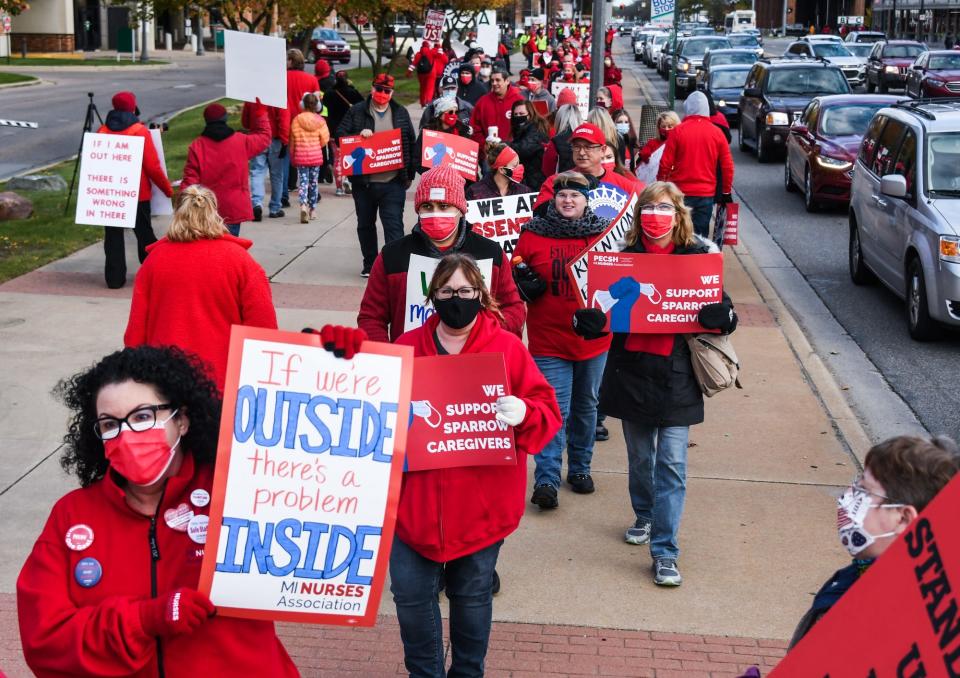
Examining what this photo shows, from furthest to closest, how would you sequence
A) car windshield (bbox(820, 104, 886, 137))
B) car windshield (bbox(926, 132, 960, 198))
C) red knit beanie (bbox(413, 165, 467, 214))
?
1. car windshield (bbox(820, 104, 886, 137))
2. car windshield (bbox(926, 132, 960, 198))
3. red knit beanie (bbox(413, 165, 467, 214))

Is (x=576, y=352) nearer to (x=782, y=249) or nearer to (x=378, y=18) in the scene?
(x=782, y=249)

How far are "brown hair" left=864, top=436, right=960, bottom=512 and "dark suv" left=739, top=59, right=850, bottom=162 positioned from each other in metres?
20.8

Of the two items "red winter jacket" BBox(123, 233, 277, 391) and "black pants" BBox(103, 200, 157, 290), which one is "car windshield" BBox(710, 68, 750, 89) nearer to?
"black pants" BBox(103, 200, 157, 290)

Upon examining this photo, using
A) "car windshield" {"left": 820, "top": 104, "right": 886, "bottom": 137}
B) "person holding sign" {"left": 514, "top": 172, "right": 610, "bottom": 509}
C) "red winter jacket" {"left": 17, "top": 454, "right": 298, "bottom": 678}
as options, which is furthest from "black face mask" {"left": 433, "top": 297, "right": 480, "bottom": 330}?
"car windshield" {"left": 820, "top": 104, "right": 886, "bottom": 137}

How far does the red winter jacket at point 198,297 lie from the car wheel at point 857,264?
845cm

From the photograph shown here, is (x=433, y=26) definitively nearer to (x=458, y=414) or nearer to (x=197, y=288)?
(x=197, y=288)

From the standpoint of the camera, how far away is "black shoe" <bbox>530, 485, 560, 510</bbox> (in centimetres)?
697

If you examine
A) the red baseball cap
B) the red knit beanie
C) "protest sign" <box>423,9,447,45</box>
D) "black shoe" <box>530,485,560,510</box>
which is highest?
"protest sign" <box>423,9,447,45</box>

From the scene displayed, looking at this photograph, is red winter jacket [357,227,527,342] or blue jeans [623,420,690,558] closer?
red winter jacket [357,227,527,342]

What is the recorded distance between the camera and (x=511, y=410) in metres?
4.39

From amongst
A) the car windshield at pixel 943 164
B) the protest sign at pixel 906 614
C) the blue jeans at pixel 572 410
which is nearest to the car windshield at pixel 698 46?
the car windshield at pixel 943 164

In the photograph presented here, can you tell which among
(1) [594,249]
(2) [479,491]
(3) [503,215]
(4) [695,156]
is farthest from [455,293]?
(4) [695,156]

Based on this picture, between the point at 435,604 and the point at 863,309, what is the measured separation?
8.78 metres

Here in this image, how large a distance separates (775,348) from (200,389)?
790 centimetres
